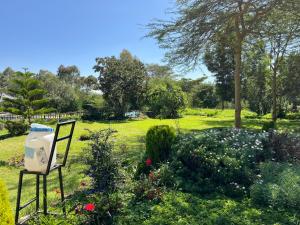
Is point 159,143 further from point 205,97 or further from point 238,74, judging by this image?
point 205,97

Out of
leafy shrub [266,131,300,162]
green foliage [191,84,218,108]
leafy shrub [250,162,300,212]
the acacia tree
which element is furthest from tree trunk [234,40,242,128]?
green foliage [191,84,218,108]

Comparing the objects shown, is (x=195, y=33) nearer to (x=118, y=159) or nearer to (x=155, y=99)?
(x=118, y=159)

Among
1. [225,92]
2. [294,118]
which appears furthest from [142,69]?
[294,118]

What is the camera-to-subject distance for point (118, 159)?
357 centimetres

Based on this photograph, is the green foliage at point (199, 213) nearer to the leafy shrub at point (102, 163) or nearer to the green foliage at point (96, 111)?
the leafy shrub at point (102, 163)

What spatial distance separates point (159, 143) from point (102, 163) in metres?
2.01

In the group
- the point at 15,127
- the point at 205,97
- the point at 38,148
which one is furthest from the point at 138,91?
the point at 38,148

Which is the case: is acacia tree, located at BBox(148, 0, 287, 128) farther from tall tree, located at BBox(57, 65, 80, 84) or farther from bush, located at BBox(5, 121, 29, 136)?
tall tree, located at BBox(57, 65, 80, 84)

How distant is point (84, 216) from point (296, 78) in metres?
21.7

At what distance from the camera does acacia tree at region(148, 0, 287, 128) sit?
9.52 metres

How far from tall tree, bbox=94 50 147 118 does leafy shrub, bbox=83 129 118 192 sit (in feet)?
65.4

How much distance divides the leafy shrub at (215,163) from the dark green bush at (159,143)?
157 millimetres

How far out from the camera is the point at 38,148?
2.87 m

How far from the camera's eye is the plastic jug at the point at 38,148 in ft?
9.41
